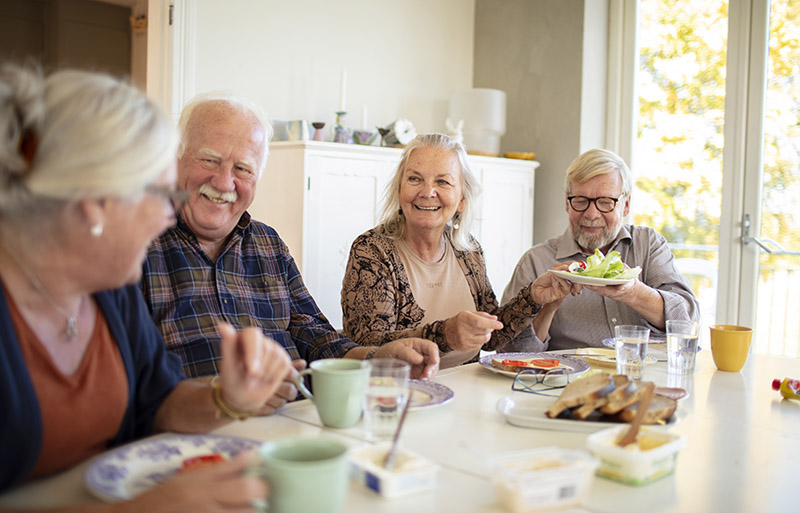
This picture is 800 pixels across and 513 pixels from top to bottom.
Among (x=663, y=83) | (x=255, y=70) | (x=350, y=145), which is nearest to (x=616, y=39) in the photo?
(x=663, y=83)

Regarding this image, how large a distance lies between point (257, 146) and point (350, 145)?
1740 millimetres

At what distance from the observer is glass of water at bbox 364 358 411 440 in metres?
1.08

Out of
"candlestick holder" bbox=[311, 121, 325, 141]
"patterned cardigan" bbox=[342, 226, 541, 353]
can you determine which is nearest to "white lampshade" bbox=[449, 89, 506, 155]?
"candlestick holder" bbox=[311, 121, 325, 141]

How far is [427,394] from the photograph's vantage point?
1367 mm

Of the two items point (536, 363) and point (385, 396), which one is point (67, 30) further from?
point (385, 396)

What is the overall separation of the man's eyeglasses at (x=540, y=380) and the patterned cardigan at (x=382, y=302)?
0.44m

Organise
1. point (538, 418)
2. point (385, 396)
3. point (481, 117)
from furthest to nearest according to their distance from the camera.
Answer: point (481, 117)
point (538, 418)
point (385, 396)

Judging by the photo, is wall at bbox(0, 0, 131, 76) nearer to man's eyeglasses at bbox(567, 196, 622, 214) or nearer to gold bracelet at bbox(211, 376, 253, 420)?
man's eyeglasses at bbox(567, 196, 622, 214)

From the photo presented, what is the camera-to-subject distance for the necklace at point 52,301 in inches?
36.6

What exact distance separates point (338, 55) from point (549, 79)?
1.42 meters

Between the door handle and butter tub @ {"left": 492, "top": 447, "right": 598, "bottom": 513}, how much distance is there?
3.32 metres

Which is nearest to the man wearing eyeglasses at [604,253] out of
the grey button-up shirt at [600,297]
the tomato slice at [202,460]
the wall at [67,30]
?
the grey button-up shirt at [600,297]

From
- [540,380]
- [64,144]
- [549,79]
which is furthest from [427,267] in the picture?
[549,79]

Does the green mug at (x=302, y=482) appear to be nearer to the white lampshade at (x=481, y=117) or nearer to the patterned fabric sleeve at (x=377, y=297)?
the patterned fabric sleeve at (x=377, y=297)
